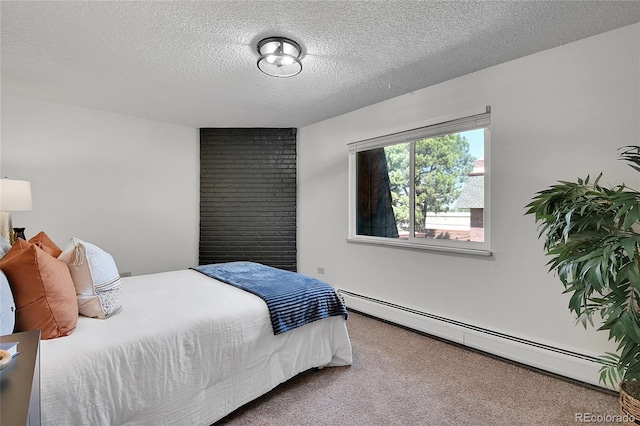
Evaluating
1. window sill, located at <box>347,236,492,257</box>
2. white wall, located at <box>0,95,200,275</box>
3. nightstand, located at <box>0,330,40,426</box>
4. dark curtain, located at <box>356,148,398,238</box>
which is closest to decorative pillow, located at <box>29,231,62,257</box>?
nightstand, located at <box>0,330,40,426</box>

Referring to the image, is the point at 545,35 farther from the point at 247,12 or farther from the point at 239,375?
the point at 239,375

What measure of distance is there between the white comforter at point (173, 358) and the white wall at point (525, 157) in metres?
1.20

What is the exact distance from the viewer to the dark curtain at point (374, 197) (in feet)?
11.2

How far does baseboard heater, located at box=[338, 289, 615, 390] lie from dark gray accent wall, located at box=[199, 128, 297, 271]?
6.06ft

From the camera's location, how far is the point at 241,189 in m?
4.30

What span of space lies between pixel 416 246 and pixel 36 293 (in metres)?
2.72

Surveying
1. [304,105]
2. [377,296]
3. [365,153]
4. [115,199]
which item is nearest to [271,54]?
[304,105]

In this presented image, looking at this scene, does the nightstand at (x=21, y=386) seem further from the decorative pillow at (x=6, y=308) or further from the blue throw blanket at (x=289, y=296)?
the blue throw blanket at (x=289, y=296)

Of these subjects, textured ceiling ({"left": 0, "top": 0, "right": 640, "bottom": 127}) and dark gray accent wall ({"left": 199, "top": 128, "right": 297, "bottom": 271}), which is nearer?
textured ceiling ({"left": 0, "top": 0, "right": 640, "bottom": 127})

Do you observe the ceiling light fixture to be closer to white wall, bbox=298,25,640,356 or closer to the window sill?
white wall, bbox=298,25,640,356

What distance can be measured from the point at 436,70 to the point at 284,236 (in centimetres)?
280

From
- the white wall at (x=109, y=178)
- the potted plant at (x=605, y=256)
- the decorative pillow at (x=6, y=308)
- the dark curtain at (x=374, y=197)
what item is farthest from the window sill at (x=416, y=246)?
the decorative pillow at (x=6, y=308)

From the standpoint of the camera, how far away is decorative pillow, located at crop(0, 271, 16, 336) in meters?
1.12

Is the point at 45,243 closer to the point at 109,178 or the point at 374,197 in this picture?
the point at 109,178
